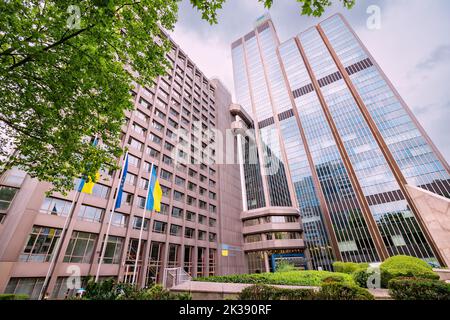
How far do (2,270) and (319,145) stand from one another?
5747cm

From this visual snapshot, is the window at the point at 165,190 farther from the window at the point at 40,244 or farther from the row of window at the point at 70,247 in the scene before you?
the window at the point at 40,244

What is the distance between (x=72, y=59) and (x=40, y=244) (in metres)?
19.8

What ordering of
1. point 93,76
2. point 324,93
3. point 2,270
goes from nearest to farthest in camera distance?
point 93,76
point 2,270
point 324,93

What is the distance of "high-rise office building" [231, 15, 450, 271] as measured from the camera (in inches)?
1459

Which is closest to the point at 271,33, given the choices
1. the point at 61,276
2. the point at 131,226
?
the point at 131,226

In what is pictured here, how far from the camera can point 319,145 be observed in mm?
51875

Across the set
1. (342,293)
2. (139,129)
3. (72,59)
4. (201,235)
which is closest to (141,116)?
(139,129)

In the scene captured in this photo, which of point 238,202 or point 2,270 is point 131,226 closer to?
point 2,270

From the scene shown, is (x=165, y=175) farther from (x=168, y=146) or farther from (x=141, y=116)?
(x=141, y=116)

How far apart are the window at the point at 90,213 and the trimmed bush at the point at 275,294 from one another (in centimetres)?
2136

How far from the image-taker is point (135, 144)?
30.2 meters

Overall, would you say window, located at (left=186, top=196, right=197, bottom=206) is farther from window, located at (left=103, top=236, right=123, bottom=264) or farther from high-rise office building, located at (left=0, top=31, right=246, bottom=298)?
window, located at (left=103, top=236, right=123, bottom=264)

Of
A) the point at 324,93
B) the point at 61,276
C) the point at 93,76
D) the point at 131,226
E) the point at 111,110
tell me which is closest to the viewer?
the point at 93,76

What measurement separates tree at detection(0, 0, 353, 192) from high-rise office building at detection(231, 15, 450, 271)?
39.9 meters
